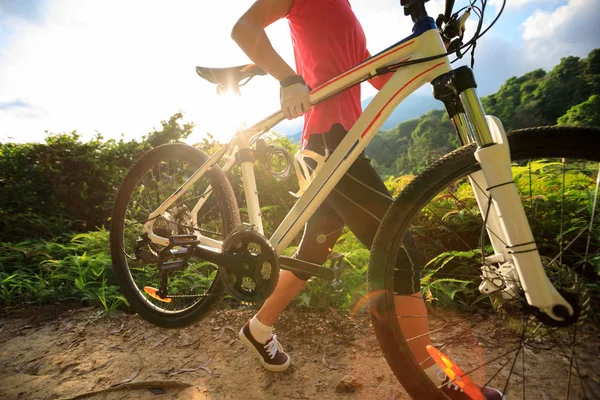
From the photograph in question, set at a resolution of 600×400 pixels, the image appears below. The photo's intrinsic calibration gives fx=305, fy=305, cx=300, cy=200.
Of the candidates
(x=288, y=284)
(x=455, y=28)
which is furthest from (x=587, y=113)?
(x=288, y=284)

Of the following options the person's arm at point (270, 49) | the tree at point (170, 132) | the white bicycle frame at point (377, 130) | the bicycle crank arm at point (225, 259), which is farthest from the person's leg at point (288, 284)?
the tree at point (170, 132)

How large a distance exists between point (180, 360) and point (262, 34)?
7.15 ft

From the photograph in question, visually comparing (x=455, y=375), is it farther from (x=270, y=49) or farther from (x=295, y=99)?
(x=270, y=49)

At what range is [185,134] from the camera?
696 centimetres

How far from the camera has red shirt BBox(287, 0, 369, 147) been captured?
1.65 metres

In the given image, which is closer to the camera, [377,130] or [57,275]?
[377,130]

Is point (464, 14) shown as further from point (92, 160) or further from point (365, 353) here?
point (92, 160)

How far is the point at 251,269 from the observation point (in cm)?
180

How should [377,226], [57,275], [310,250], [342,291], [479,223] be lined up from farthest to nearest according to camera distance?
[57,275], [342,291], [479,223], [310,250], [377,226]

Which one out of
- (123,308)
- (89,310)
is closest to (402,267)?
(123,308)

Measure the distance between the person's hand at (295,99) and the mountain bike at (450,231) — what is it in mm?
70

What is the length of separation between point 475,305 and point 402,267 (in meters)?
1.44

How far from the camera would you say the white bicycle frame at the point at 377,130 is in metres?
1.11

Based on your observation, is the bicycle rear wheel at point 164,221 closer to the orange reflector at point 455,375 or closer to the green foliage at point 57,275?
the green foliage at point 57,275
